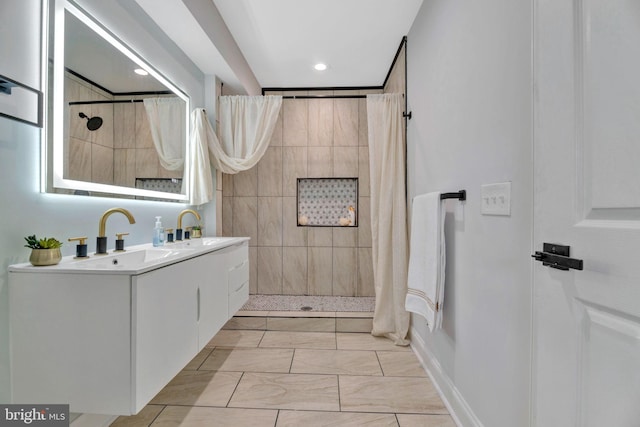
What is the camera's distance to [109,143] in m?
1.66

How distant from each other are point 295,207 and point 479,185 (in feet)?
7.89

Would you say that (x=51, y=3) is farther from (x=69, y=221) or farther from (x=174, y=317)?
(x=174, y=317)

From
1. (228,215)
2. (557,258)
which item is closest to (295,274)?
(228,215)

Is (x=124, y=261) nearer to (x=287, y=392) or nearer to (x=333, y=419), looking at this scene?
(x=287, y=392)

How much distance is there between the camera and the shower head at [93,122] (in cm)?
148

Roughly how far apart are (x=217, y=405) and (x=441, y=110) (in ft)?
7.28

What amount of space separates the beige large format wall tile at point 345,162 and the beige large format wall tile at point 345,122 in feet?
0.27

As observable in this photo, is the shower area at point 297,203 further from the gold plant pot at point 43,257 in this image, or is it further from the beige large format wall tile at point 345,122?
the gold plant pot at point 43,257

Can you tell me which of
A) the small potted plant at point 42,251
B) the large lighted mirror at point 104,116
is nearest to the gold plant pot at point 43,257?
the small potted plant at point 42,251

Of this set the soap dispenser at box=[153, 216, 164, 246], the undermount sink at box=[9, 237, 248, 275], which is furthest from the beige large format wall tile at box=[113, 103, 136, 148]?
the undermount sink at box=[9, 237, 248, 275]

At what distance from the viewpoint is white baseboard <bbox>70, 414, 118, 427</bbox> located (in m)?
1.37

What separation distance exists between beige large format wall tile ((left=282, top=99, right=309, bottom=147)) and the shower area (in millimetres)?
12

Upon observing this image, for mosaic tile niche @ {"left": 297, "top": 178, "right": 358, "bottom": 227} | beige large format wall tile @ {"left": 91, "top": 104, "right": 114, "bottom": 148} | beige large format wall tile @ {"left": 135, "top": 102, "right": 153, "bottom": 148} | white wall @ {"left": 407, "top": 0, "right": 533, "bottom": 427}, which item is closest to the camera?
white wall @ {"left": 407, "top": 0, "right": 533, "bottom": 427}

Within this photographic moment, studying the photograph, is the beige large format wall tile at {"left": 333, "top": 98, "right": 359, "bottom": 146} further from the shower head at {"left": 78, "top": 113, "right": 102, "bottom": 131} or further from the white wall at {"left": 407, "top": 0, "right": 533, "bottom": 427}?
→ the shower head at {"left": 78, "top": 113, "right": 102, "bottom": 131}
